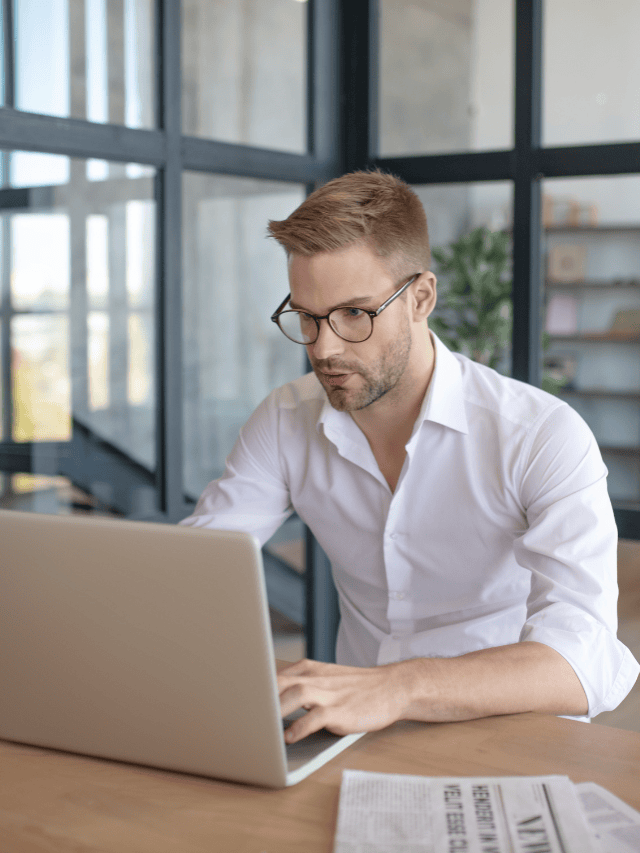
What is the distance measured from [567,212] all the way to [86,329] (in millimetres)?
1407

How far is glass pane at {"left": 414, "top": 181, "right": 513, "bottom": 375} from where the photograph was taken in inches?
110

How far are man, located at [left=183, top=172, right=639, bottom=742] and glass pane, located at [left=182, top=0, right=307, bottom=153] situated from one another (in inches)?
47.5

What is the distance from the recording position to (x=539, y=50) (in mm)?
2576

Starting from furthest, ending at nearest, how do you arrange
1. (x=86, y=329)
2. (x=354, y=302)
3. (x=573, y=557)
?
(x=86, y=329) < (x=354, y=302) < (x=573, y=557)

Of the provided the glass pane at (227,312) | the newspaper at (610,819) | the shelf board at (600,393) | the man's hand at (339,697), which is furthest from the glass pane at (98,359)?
the newspaper at (610,819)

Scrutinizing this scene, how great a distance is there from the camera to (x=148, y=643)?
3.06 ft

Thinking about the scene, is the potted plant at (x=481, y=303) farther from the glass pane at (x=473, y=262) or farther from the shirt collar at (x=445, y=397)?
the shirt collar at (x=445, y=397)

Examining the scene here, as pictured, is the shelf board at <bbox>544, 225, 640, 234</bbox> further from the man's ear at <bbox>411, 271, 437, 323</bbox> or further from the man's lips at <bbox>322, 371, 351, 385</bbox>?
the man's lips at <bbox>322, 371, 351, 385</bbox>

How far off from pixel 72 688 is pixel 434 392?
2.87 ft

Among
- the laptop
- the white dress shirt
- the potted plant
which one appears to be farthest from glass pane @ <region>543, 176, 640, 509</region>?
the laptop

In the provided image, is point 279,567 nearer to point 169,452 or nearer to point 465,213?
point 169,452

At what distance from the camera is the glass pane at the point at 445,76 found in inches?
105

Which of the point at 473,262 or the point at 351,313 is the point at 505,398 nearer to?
the point at 351,313

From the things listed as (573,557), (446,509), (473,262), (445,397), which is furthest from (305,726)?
(473,262)
